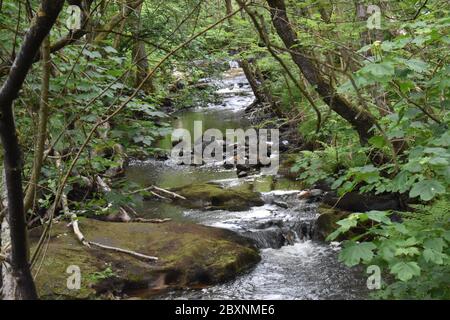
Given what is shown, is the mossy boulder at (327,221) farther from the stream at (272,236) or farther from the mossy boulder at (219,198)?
the mossy boulder at (219,198)

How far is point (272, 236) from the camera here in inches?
303

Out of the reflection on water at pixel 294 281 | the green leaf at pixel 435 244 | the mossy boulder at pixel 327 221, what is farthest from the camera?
the mossy boulder at pixel 327 221

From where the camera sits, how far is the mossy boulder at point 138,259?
17.4 feet

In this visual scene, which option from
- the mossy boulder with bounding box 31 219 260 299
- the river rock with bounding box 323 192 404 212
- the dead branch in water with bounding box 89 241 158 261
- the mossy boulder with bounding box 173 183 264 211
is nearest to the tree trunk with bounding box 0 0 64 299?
the mossy boulder with bounding box 31 219 260 299

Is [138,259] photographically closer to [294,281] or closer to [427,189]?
[294,281]

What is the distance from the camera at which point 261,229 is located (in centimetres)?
786

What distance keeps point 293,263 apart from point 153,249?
2.11 metres

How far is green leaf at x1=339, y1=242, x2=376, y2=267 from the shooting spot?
2.60 m

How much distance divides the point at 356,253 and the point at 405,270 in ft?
1.65

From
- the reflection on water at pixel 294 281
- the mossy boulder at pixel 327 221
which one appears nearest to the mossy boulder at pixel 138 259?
the reflection on water at pixel 294 281

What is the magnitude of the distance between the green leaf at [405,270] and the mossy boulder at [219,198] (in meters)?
5.98

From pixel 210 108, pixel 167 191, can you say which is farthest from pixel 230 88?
pixel 167 191
